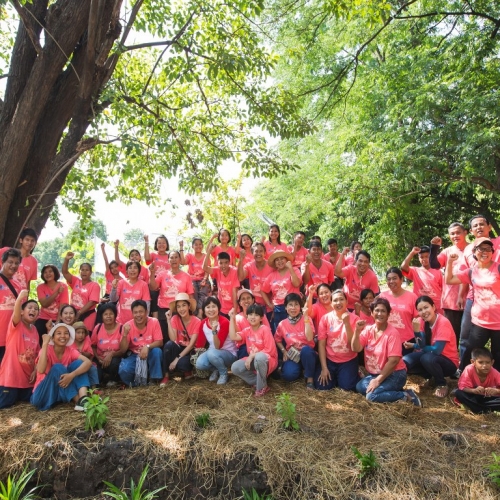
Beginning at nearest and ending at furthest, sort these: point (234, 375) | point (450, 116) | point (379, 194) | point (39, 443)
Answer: point (39, 443) → point (234, 375) → point (450, 116) → point (379, 194)

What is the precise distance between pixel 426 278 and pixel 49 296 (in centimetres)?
528

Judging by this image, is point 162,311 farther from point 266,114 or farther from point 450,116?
point 450,116

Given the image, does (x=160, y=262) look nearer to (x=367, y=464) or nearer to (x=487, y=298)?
(x=367, y=464)

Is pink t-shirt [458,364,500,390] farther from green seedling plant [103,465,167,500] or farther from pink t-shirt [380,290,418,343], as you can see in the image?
green seedling plant [103,465,167,500]

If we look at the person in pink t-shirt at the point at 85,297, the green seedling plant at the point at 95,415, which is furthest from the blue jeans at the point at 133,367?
the green seedling plant at the point at 95,415

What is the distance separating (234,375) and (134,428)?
1.76 meters

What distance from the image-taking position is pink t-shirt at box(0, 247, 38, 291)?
552cm

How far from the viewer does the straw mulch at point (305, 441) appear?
12.1ft

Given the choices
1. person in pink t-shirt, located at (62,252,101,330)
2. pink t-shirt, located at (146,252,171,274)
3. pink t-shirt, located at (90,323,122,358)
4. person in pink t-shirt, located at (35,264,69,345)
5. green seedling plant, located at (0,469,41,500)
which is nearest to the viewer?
green seedling plant, located at (0,469,41,500)

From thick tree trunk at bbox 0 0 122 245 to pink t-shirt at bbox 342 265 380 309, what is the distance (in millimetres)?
4278

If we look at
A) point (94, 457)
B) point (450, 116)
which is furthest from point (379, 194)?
point (94, 457)

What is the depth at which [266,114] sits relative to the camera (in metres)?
7.42

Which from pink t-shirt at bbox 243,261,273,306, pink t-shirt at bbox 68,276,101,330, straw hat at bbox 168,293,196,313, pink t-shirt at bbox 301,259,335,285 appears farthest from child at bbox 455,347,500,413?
pink t-shirt at bbox 68,276,101,330

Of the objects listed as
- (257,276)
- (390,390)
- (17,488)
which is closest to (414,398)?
(390,390)
